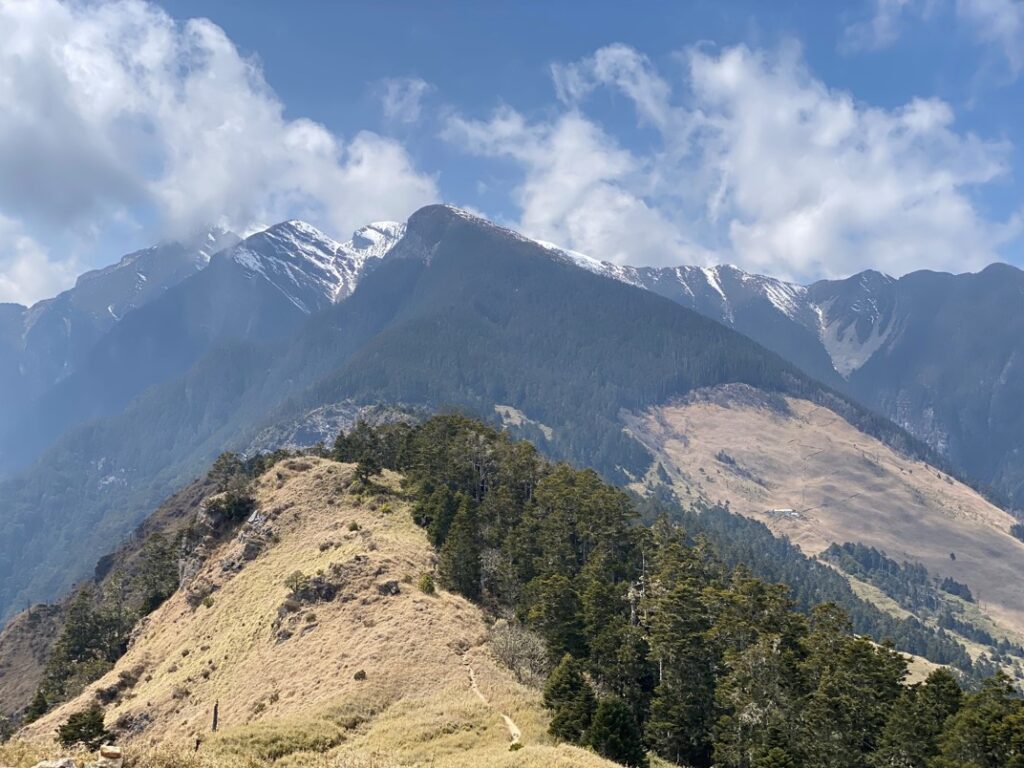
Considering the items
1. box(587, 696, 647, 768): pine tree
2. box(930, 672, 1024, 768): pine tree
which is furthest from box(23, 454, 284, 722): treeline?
box(930, 672, 1024, 768): pine tree

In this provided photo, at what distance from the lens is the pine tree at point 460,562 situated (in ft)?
285

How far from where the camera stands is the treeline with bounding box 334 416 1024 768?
53.2 metres

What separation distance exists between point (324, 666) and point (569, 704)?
26096 mm

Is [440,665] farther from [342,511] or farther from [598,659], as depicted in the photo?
[342,511]

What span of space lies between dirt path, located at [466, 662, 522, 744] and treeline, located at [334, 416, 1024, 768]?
9.85 ft

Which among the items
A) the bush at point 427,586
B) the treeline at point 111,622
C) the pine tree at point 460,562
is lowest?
the treeline at point 111,622

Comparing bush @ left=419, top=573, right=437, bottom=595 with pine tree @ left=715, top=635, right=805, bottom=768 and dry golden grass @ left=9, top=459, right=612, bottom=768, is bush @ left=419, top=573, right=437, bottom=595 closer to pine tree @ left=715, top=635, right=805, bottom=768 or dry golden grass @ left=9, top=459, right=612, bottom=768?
dry golden grass @ left=9, top=459, right=612, bottom=768

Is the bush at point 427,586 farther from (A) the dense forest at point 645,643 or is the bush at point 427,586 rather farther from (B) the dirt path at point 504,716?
(B) the dirt path at point 504,716

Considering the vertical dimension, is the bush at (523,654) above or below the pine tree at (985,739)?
below

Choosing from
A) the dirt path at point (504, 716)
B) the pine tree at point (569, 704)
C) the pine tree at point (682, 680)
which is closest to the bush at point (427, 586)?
the dirt path at point (504, 716)

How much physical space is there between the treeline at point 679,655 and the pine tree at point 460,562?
0.68 feet

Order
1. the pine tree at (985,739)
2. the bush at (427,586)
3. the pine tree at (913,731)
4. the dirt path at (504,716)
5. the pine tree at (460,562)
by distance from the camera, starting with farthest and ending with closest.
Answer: the pine tree at (460,562), the bush at (427,586), the dirt path at (504,716), the pine tree at (913,731), the pine tree at (985,739)

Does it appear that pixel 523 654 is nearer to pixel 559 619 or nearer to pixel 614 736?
pixel 559 619

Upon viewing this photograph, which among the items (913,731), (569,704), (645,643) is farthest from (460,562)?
(913,731)
